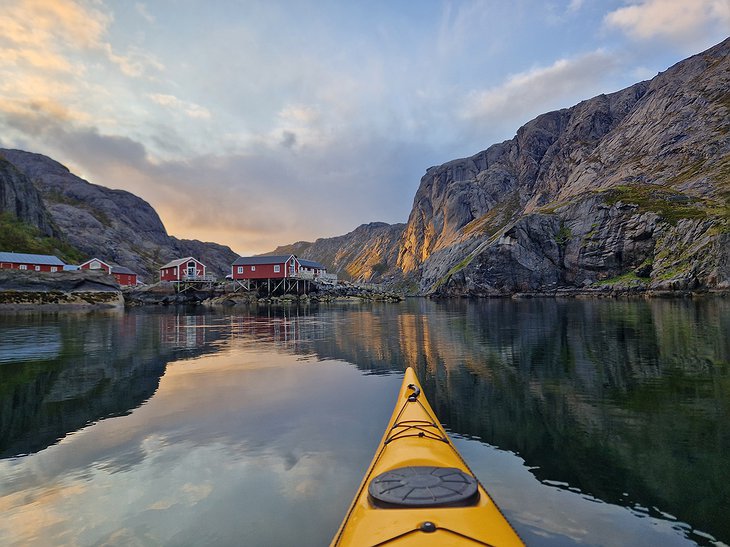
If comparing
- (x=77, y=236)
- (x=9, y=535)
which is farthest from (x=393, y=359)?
(x=77, y=236)

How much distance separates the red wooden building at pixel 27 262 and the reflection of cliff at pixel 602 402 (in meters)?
88.0

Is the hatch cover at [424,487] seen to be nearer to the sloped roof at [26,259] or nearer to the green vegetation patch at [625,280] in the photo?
the green vegetation patch at [625,280]

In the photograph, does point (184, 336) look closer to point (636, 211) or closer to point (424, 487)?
point (424, 487)

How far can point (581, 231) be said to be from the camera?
105000 mm

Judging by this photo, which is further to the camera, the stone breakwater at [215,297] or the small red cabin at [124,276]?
the small red cabin at [124,276]

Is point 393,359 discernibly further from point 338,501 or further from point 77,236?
point 77,236

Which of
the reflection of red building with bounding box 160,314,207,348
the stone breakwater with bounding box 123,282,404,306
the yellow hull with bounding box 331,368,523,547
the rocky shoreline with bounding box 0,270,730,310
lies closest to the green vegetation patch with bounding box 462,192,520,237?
the rocky shoreline with bounding box 0,270,730,310

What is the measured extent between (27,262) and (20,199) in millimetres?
39671

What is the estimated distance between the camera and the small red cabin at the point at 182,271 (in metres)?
105

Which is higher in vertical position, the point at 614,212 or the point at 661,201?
the point at 661,201

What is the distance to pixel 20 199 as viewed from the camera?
108625 mm

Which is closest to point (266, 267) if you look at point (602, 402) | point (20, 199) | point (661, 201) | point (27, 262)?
point (27, 262)

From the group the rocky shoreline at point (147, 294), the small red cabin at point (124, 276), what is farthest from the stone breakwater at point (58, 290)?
the small red cabin at point (124, 276)

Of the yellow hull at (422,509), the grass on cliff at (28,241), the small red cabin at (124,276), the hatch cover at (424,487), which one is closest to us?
the yellow hull at (422,509)
